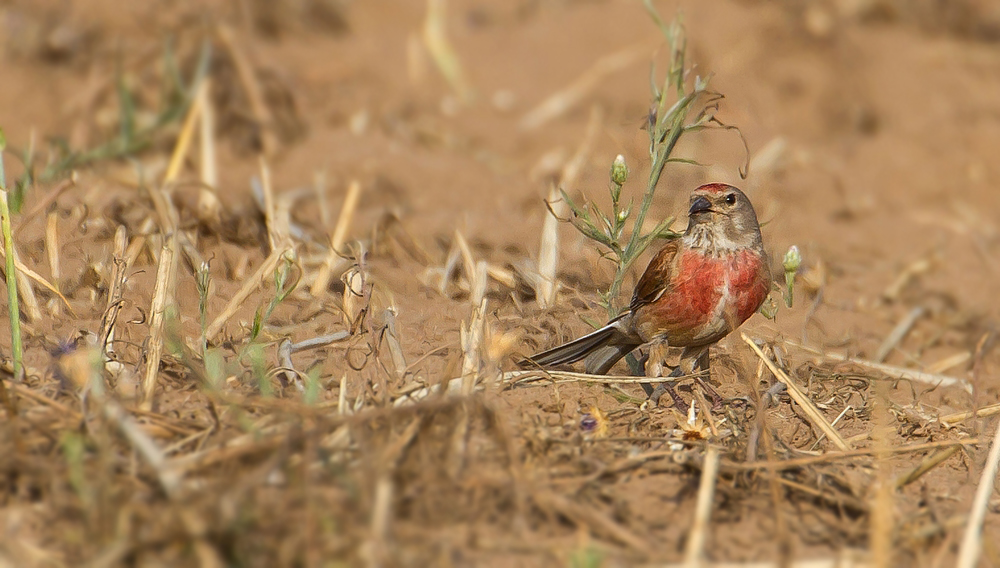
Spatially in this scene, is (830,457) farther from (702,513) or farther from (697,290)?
(697,290)

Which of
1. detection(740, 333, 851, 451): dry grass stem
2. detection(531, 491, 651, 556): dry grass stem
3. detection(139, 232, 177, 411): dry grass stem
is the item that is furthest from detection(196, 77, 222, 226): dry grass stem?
detection(531, 491, 651, 556): dry grass stem

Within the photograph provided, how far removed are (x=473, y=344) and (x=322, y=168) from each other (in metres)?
3.17

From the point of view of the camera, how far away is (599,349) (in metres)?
4.07

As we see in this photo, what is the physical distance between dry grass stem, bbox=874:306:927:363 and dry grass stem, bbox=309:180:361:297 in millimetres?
2286

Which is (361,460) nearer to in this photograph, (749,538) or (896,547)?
(749,538)

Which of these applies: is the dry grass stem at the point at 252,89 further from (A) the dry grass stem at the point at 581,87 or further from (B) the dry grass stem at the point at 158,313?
(B) the dry grass stem at the point at 158,313

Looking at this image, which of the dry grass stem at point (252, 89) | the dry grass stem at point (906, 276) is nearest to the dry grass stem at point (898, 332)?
the dry grass stem at point (906, 276)

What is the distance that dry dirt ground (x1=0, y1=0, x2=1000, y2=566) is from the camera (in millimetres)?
2557

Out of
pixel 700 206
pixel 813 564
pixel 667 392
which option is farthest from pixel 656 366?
pixel 813 564

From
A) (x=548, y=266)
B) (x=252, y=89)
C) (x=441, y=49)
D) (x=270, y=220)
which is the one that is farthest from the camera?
(x=441, y=49)

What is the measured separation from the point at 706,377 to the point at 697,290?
33 centimetres

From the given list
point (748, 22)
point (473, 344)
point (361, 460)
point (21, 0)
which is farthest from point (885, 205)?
point (21, 0)

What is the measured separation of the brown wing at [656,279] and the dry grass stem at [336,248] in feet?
3.75

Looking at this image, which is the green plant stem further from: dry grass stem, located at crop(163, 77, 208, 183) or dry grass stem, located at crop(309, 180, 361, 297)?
dry grass stem, located at crop(163, 77, 208, 183)
